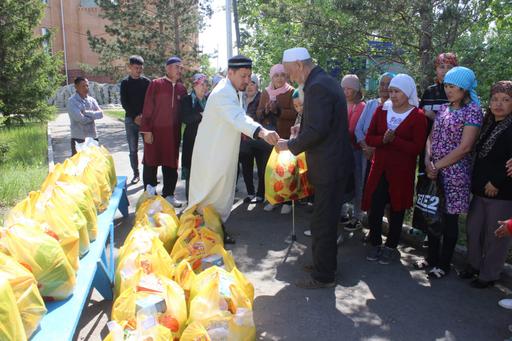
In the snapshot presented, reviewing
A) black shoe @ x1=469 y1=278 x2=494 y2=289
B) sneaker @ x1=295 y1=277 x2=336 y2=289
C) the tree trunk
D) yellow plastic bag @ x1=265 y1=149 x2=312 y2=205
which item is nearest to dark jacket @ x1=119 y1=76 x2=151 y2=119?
yellow plastic bag @ x1=265 y1=149 x2=312 y2=205

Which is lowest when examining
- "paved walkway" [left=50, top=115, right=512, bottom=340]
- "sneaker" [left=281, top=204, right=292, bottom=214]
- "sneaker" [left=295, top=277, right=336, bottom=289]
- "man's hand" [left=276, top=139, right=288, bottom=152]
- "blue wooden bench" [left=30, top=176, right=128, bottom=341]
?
"paved walkway" [left=50, top=115, right=512, bottom=340]

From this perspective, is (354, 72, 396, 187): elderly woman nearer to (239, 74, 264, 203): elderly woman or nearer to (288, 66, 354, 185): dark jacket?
(288, 66, 354, 185): dark jacket

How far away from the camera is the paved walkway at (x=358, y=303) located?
3.12m

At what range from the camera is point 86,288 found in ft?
8.70

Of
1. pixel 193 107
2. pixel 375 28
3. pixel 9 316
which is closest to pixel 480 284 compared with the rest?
pixel 9 316

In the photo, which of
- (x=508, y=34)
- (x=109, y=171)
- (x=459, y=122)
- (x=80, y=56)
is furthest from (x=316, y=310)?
(x=80, y=56)

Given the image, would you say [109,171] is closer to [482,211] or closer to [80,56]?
[482,211]

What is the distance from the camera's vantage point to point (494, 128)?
138 inches

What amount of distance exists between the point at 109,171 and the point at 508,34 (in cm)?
481

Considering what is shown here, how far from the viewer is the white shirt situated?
3.96m

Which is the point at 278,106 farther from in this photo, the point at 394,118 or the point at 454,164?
the point at 454,164

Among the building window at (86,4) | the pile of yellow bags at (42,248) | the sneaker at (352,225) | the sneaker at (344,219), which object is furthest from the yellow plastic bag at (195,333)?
the building window at (86,4)

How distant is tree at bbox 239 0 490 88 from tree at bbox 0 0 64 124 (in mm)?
9050

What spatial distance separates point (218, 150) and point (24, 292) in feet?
8.46
